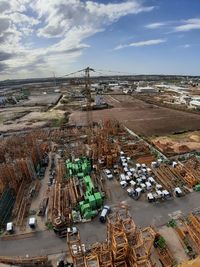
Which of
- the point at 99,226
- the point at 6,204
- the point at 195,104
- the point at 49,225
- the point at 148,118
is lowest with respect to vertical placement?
the point at 49,225

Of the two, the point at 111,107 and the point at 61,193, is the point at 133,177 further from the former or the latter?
the point at 111,107

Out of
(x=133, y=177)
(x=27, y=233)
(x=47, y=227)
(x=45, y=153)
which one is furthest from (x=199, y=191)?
(x=45, y=153)

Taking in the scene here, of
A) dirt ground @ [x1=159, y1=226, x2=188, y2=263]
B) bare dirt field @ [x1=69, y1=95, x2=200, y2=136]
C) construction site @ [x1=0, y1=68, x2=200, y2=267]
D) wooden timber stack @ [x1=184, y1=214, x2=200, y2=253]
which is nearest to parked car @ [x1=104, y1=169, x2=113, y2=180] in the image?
construction site @ [x1=0, y1=68, x2=200, y2=267]

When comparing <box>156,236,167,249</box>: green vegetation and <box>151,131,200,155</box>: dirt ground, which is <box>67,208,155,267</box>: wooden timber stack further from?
<box>151,131,200,155</box>: dirt ground

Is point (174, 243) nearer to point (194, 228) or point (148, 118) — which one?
point (194, 228)

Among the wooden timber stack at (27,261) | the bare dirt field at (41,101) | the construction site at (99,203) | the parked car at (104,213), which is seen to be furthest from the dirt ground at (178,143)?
the bare dirt field at (41,101)

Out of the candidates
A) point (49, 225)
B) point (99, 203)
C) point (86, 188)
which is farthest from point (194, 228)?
point (49, 225)
